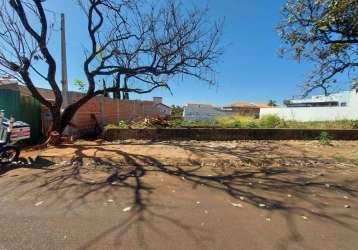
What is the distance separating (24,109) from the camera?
10.2m

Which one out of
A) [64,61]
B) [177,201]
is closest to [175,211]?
[177,201]

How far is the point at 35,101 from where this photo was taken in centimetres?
1098

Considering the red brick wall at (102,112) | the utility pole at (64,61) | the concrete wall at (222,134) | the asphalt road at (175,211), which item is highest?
the utility pole at (64,61)

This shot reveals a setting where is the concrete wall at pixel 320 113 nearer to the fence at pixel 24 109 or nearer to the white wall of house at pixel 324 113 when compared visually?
the white wall of house at pixel 324 113

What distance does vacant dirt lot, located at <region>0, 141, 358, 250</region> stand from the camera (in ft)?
11.1

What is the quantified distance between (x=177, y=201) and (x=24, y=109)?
310 inches

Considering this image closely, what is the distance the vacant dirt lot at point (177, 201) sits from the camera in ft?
11.1

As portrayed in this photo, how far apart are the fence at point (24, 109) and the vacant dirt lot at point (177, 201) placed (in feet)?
7.72

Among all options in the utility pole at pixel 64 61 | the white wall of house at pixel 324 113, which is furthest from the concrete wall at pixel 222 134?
the white wall of house at pixel 324 113

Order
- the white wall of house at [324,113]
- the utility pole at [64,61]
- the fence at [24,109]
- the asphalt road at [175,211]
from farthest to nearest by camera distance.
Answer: the white wall of house at [324,113] → the utility pole at [64,61] → the fence at [24,109] → the asphalt road at [175,211]

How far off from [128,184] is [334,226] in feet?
11.4

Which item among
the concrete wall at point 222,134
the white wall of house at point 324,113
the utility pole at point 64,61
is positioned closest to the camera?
the utility pole at point 64,61

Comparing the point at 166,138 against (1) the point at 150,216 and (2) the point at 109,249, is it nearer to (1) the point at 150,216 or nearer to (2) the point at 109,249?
(1) the point at 150,216

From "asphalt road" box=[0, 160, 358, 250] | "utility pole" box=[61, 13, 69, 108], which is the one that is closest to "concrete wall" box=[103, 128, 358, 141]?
"utility pole" box=[61, 13, 69, 108]
